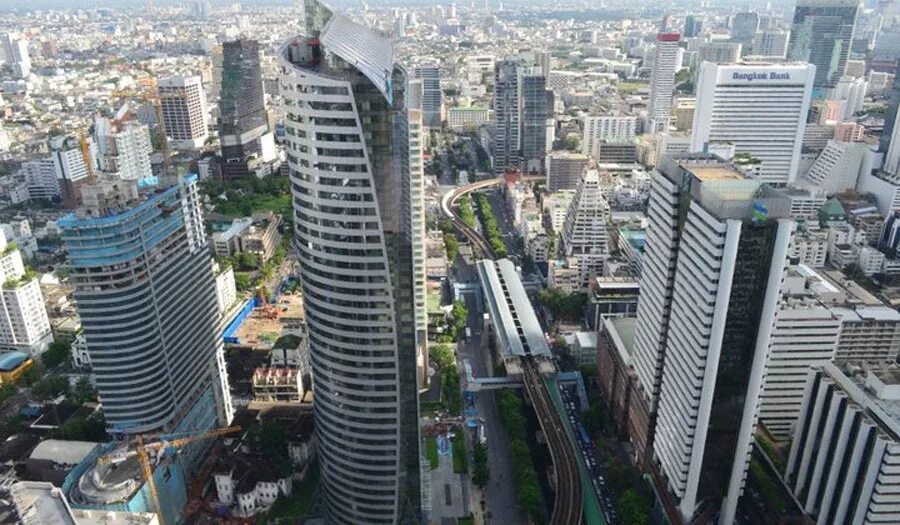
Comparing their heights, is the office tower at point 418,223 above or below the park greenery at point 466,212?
above

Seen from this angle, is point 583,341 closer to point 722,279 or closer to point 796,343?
point 796,343

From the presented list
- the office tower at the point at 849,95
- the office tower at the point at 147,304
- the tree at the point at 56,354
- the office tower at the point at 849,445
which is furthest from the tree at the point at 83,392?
the office tower at the point at 849,95

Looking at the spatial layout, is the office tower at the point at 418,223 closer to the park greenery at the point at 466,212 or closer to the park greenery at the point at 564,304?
the park greenery at the point at 564,304

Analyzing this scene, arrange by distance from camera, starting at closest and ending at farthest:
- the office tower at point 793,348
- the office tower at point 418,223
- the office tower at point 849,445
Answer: the office tower at point 849,445 → the office tower at point 793,348 → the office tower at point 418,223

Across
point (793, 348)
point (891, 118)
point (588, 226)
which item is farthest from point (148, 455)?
point (891, 118)

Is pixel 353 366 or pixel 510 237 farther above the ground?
pixel 353 366

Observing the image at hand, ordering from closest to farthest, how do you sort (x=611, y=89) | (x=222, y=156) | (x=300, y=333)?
(x=300, y=333), (x=222, y=156), (x=611, y=89)

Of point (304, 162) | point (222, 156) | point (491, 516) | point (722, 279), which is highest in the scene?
point (304, 162)

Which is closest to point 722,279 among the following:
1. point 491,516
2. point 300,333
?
point 491,516
